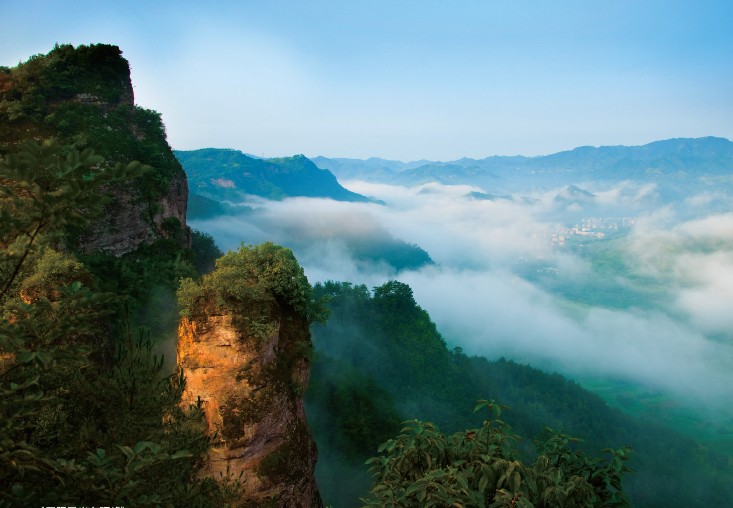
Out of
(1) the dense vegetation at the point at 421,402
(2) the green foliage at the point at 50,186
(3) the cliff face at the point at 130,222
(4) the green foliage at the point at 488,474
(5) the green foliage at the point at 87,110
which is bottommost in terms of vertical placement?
(1) the dense vegetation at the point at 421,402

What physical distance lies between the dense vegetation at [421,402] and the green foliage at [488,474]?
2954 cm

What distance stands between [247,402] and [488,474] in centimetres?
1111

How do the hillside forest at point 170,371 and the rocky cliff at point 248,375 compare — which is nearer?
the hillside forest at point 170,371

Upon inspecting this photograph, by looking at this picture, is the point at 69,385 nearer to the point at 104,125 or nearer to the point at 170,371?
the point at 170,371

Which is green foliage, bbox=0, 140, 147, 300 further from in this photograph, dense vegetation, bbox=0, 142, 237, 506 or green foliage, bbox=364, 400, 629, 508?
green foliage, bbox=364, 400, 629, 508

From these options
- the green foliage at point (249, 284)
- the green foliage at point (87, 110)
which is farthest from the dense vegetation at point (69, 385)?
the green foliage at point (87, 110)

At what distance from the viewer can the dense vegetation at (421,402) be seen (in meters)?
39.2

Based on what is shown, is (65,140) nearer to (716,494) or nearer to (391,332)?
(391,332)

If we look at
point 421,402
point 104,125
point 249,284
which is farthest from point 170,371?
A: point 421,402

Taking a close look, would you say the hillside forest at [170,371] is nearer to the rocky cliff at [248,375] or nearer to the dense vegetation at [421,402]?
the rocky cliff at [248,375]

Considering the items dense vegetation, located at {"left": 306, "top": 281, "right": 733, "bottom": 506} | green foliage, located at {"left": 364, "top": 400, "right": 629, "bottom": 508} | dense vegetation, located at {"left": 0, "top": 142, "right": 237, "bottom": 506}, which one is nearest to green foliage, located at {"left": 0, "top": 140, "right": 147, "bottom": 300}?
dense vegetation, located at {"left": 0, "top": 142, "right": 237, "bottom": 506}

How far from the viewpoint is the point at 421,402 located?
175ft

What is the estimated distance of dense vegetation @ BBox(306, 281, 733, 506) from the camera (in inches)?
1544

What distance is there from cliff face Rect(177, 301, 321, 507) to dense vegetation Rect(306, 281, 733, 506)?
1932 cm
